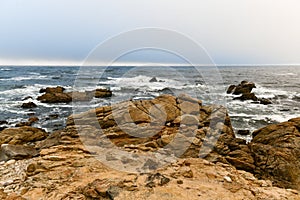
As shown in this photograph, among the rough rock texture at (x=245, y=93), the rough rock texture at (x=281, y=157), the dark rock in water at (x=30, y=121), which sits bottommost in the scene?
the dark rock in water at (x=30, y=121)

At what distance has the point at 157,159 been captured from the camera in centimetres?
700

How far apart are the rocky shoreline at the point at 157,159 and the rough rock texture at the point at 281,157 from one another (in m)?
0.03

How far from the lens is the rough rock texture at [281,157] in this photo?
23.5 ft

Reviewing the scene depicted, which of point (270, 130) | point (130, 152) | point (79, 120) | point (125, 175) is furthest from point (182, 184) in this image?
point (270, 130)

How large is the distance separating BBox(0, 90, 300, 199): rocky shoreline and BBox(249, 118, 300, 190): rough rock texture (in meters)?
0.03

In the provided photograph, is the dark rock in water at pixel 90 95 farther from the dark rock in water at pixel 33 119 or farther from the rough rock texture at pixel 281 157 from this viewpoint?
the rough rock texture at pixel 281 157

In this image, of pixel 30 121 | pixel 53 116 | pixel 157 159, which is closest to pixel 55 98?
pixel 53 116

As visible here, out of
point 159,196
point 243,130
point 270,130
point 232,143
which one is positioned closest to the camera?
point 159,196

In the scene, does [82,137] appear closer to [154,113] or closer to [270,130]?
[154,113]

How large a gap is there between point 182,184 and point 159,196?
2.37 feet

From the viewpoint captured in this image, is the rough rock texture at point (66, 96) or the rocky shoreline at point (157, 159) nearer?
the rocky shoreline at point (157, 159)

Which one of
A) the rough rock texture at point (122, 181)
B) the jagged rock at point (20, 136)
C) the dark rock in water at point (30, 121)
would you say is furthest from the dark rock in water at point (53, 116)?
the rough rock texture at point (122, 181)

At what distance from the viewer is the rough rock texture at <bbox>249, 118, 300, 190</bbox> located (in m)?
7.16

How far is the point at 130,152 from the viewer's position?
24.4ft
